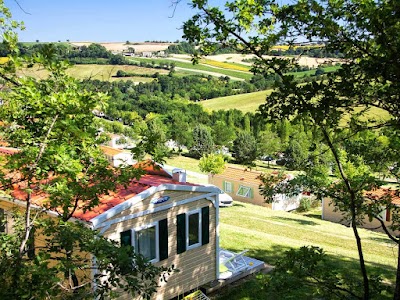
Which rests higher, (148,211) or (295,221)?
(148,211)

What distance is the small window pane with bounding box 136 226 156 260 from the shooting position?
378 inches

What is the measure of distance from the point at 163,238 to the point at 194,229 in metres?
1.11

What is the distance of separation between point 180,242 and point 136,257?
603 cm

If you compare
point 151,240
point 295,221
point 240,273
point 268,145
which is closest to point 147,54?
point 268,145

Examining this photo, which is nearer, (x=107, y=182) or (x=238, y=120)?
(x=107, y=182)

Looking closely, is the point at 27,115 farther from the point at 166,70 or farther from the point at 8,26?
the point at 166,70

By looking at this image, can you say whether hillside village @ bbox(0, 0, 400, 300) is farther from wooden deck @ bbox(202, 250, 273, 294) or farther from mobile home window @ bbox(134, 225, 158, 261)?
wooden deck @ bbox(202, 250, 273, 294)

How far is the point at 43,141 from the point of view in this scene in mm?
4414

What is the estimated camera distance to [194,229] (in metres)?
10.9

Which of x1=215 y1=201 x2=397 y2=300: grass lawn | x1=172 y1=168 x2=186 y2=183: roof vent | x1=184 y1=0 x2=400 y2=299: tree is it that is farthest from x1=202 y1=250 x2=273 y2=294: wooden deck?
x1=184 y1=0 x2=400 y2=299: tree

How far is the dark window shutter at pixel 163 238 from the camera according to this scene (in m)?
9.94

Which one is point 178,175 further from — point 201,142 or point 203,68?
point 203,68

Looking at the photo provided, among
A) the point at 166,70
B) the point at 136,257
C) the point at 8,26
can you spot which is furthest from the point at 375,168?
the point at 166,70

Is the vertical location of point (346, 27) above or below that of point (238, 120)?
above
